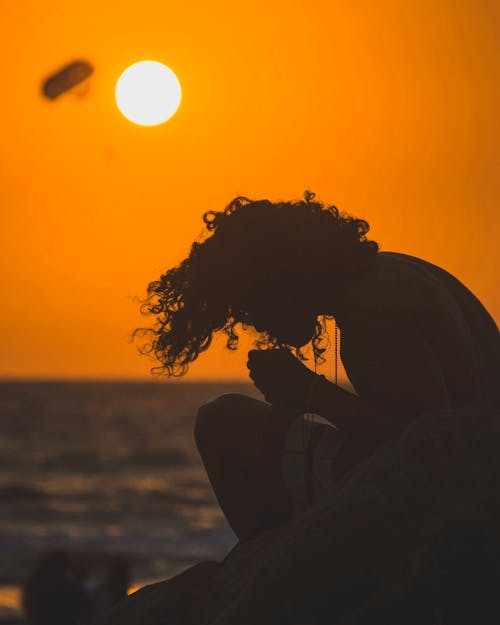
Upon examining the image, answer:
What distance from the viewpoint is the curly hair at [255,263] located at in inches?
136

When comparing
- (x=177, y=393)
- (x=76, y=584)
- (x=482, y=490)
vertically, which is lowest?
(x=177, y=393)

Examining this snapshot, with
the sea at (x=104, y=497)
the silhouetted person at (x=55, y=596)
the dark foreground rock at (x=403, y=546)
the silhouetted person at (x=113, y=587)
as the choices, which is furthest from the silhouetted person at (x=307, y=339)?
the sea at (x=104, y=497)

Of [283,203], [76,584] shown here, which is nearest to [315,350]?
[283,203]

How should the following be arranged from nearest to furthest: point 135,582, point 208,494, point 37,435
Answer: point 135,582, point 208,494, point 37,435

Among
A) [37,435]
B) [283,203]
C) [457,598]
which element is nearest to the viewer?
[457,598]

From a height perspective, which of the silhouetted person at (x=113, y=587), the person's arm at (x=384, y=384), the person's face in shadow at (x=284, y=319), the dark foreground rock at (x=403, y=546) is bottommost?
the silhouetted person at (x=113, y=587)

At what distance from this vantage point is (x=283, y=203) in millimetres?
3584

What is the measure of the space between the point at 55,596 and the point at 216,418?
6967 millimetres

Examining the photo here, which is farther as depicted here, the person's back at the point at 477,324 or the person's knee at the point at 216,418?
the person's knee at the point at 216,418

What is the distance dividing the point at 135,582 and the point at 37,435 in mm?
41821

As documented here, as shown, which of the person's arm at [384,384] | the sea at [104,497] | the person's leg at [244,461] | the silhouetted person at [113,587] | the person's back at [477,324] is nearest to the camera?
the person's arm at [384,384]

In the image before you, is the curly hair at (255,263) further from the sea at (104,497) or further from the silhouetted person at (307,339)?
the sea at (104,497)

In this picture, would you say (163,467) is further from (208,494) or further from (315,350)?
(315,350)

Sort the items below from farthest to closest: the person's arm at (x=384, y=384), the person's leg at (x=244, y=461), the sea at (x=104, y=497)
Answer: the sea at (x=104, y=497) → the person's leg at (x=244, y=461) → the person's arm at (x=384, y=384)
